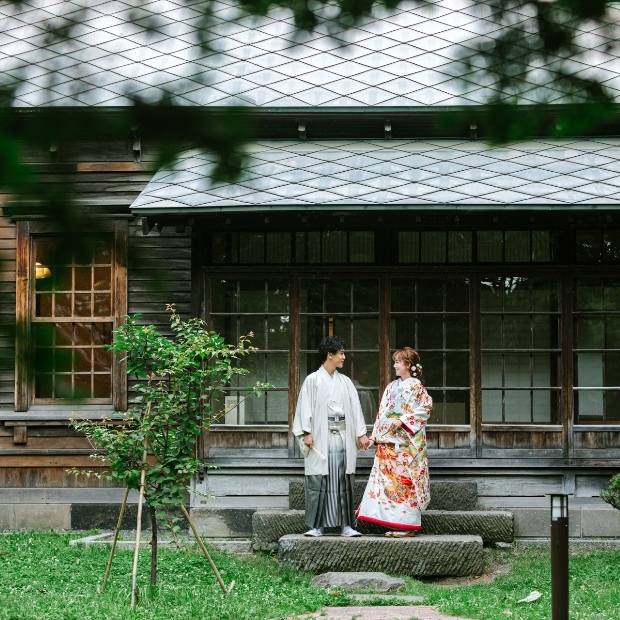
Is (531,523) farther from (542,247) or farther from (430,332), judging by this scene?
(542,247)

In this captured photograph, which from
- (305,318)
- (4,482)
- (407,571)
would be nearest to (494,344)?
(305,318)

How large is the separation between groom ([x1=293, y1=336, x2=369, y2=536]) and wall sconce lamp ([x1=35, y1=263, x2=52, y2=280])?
23.8ft

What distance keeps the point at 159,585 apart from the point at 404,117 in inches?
213

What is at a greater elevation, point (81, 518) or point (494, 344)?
point (494, 344)

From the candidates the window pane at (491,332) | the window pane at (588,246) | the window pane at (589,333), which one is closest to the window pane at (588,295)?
the window pane at (589,333)

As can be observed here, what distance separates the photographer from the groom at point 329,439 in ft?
30.9

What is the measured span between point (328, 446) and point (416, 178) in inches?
107

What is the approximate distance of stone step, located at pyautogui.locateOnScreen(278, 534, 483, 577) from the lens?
29.2 ft

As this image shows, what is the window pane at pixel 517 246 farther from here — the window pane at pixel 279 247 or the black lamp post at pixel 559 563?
the black lamp post at pixel 559 563

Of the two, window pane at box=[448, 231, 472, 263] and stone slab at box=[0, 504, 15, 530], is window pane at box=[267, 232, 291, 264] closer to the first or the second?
window pane at box=[448, 231, 472, 263]

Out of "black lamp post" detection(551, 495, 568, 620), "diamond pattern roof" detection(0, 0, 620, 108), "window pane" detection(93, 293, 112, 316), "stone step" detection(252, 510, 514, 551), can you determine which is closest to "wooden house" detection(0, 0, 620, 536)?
"window pane" detection(93, 293, 112, 316)

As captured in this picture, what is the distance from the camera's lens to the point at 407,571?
29.3 ft

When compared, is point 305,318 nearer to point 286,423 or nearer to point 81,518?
point 286,423

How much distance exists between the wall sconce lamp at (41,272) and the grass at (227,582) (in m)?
4.81
